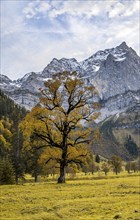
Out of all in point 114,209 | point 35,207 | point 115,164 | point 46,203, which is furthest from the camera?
point 115,164

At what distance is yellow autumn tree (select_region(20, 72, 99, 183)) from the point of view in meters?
44.4

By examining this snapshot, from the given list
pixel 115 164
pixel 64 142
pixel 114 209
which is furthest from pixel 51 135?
pixel 115 164

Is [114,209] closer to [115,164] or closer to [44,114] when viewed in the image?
[44,114]

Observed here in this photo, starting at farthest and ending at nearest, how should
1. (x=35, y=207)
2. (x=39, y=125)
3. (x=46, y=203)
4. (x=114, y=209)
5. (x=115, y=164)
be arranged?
1. (x=115, y=164)
2. (x=39, y=125)
3. (x=46, y=203)
4. (x=35, y=207)
5. (x=114, y=209)

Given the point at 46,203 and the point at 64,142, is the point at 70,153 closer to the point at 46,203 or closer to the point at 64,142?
the point at 64,142

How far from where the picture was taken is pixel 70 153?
1789 inches

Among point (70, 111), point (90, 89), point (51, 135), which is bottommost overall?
point (51, 135)

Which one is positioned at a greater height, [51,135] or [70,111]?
[70,111]

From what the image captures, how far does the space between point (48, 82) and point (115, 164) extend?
10952 cm

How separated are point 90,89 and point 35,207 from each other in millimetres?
26936

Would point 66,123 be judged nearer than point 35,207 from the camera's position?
No

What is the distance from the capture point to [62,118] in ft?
147

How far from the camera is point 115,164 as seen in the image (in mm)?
148500

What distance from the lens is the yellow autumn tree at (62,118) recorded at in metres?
Result: 44.4
